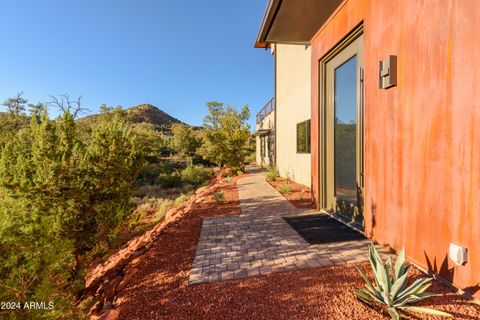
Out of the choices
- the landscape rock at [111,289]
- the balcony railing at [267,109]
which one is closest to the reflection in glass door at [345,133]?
the landscape rock at [111,289]

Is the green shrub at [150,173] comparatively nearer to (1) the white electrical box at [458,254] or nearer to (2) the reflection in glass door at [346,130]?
(2) the reflection in glass door at [346,130]

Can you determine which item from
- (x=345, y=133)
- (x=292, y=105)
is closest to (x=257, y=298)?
(x=345, y=133)

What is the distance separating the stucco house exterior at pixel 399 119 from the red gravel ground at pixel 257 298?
0.67 metres

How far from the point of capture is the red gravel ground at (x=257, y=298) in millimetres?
2221

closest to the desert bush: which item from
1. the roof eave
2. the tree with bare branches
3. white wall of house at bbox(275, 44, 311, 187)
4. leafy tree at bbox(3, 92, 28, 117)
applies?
the tree with bare branches

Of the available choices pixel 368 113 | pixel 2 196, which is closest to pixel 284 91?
pixel 368 113

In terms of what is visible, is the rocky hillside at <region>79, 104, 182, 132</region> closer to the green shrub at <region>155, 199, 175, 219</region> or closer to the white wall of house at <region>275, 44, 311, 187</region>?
the white wall of house at <region>275, 44, 311, 187</region>

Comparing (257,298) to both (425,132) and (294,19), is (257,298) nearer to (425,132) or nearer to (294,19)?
(425,132)

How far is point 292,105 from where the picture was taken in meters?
11.2

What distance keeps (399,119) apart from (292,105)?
27.0 feet

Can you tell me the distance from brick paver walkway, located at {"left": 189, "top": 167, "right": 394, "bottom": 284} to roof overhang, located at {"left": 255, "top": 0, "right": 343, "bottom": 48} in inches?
185

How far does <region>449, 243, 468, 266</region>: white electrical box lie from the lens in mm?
2318

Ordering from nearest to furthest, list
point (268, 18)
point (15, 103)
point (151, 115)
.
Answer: point (268, 18)
point (15, 103)
point (151, 115)

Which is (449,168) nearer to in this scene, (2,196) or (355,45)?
(355,45)
